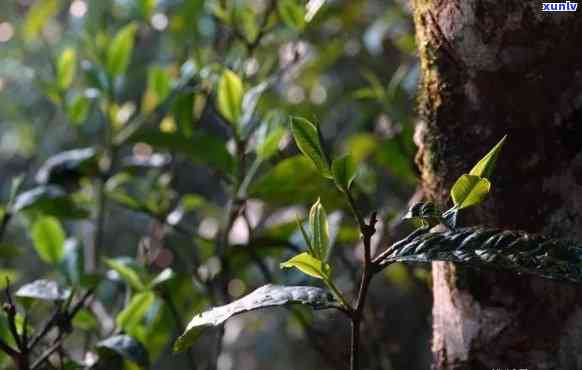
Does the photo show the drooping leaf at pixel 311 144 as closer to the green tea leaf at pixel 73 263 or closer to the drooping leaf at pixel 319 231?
the drooping leaf at pixel 319 231

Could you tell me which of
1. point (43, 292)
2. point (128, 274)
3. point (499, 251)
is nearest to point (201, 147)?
point (128, 274)

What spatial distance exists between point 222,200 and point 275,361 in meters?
0.45

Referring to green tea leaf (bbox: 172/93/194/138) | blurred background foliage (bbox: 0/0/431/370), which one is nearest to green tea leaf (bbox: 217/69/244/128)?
blurred background foliage (bbox: 0/0/431/370)

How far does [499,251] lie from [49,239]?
2.17 feet

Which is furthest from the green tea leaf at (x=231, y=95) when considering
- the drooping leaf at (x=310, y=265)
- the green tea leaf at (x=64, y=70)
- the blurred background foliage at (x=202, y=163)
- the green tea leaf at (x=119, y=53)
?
the drooping leaf at (x=310, y=265)

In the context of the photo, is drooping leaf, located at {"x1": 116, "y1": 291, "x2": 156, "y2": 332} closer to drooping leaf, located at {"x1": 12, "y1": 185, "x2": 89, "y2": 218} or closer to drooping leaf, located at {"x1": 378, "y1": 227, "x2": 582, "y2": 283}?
drooping leaf, located at {"x1": 12, "y1": 185, "x2": 89, "y2": 218}

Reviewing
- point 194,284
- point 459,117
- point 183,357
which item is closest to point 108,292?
point 194,284

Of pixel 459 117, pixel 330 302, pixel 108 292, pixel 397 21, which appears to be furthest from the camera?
pixel 397 21

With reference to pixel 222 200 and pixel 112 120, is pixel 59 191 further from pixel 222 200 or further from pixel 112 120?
pixel 222 200

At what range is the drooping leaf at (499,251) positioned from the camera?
2.04ft

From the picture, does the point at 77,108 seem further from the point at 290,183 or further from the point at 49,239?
the point at 290,183

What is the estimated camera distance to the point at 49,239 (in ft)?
3.70

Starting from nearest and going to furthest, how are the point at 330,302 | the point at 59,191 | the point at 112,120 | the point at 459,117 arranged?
the point at 330,302
the point at 459,117
the point at 59,191
the point at 112,120

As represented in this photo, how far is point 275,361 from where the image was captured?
2.36 metres
